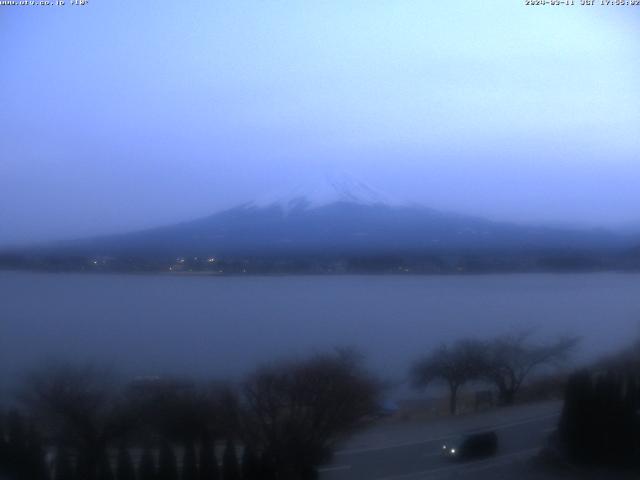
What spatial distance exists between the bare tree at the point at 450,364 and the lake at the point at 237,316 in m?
0.03

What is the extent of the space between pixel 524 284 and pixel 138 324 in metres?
1.23

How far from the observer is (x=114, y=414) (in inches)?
93.4

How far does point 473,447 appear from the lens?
2482 millimetres

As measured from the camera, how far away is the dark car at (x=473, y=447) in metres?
2.45

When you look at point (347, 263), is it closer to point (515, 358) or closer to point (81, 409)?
point (515, 358)

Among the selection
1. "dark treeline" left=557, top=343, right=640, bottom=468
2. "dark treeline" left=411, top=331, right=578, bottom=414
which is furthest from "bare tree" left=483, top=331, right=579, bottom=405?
"dark treeline" left=557, top=343, right=640, bottom=468

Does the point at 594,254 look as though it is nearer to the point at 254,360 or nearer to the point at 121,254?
the point at 254,360

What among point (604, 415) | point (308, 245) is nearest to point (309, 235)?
point (308, 245)

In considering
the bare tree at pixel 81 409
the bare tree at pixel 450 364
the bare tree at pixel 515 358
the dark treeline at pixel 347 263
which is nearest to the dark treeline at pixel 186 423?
the bare tree at pixel 81 409

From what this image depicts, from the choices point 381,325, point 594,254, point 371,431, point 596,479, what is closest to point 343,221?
point 381,325

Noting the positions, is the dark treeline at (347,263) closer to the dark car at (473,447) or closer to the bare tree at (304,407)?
the bare tree at (304,407)

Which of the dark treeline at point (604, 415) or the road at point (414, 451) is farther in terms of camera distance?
the dark treeline at point (604, 415)

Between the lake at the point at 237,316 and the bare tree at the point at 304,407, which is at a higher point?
the lake at the point at 237,316

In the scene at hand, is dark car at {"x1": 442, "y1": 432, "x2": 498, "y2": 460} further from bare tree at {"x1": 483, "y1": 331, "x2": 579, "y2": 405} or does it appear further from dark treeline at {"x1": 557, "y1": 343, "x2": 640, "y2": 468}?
dark treeline at {"x1": 557, "y1": 343, "x2": 640, "y2": 468}
